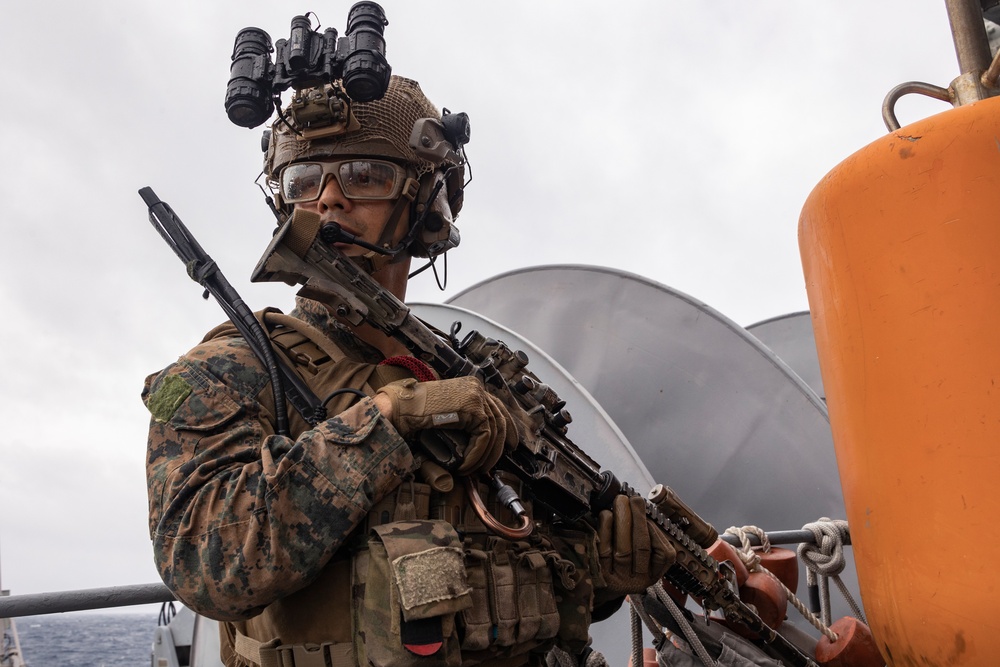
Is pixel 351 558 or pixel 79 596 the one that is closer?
pixel 351 558

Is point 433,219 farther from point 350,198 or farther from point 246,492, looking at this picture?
point 246,492

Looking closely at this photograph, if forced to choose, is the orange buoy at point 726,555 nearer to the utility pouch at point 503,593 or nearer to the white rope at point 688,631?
the white rope at point 688,631

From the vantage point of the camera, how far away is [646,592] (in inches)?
125

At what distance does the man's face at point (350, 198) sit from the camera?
8.16 ft

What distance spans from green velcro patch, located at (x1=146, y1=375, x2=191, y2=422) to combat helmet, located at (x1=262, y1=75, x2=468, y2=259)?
79 cm

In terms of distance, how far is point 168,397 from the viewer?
200 centimetres

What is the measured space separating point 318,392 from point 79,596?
998 millimetres

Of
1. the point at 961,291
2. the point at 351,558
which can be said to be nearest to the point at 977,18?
the point at 961,291

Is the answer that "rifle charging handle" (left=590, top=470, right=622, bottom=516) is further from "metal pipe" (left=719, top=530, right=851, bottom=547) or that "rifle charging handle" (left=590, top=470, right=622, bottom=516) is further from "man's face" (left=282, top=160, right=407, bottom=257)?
"man's face" (left=282, top=160, right=407, bottom=257)

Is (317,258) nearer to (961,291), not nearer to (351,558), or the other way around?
(351,558)

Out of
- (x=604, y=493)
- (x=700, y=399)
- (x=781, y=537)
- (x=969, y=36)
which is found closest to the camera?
(x=969, y=36)

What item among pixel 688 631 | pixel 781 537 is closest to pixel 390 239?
pixel 688 631

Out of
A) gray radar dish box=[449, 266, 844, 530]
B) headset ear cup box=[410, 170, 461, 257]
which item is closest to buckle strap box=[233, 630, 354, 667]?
headset ear cup box=[410, 170, 461, 257]

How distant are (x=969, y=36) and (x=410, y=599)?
247cm
